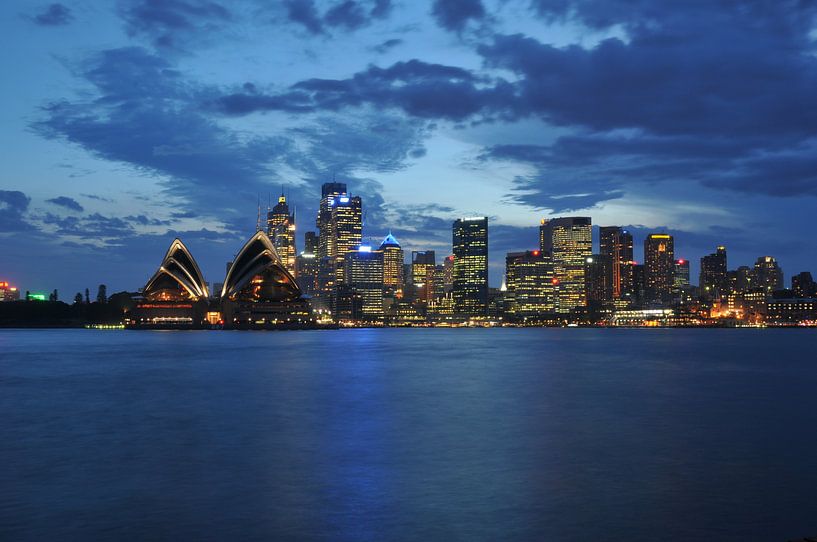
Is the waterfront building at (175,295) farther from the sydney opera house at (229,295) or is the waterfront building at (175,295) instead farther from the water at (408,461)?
the water at (408,461)

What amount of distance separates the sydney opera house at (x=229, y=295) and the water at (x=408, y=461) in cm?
12407

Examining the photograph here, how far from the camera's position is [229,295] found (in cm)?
17162

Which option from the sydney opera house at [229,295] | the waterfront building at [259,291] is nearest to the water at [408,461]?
the waterfront building at [259,291]

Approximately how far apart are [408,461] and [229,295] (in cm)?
15602

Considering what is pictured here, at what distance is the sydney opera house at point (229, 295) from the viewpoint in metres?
168

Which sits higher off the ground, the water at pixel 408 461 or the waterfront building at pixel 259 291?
the waterfront building at pixel 259 291

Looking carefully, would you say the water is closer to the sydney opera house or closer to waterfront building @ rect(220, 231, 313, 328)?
waterfront building @ rect(220, 231, 313, 328)

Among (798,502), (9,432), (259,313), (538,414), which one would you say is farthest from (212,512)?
(259,313)

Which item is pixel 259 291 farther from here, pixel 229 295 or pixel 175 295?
pixel 175 295

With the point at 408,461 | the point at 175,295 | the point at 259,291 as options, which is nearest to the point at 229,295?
the point at 259,291

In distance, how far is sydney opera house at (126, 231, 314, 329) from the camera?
16788cm

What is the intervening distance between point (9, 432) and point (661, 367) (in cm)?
4837

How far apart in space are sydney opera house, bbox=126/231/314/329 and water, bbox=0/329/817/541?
124074 mm

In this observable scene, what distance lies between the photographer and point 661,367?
199ft
